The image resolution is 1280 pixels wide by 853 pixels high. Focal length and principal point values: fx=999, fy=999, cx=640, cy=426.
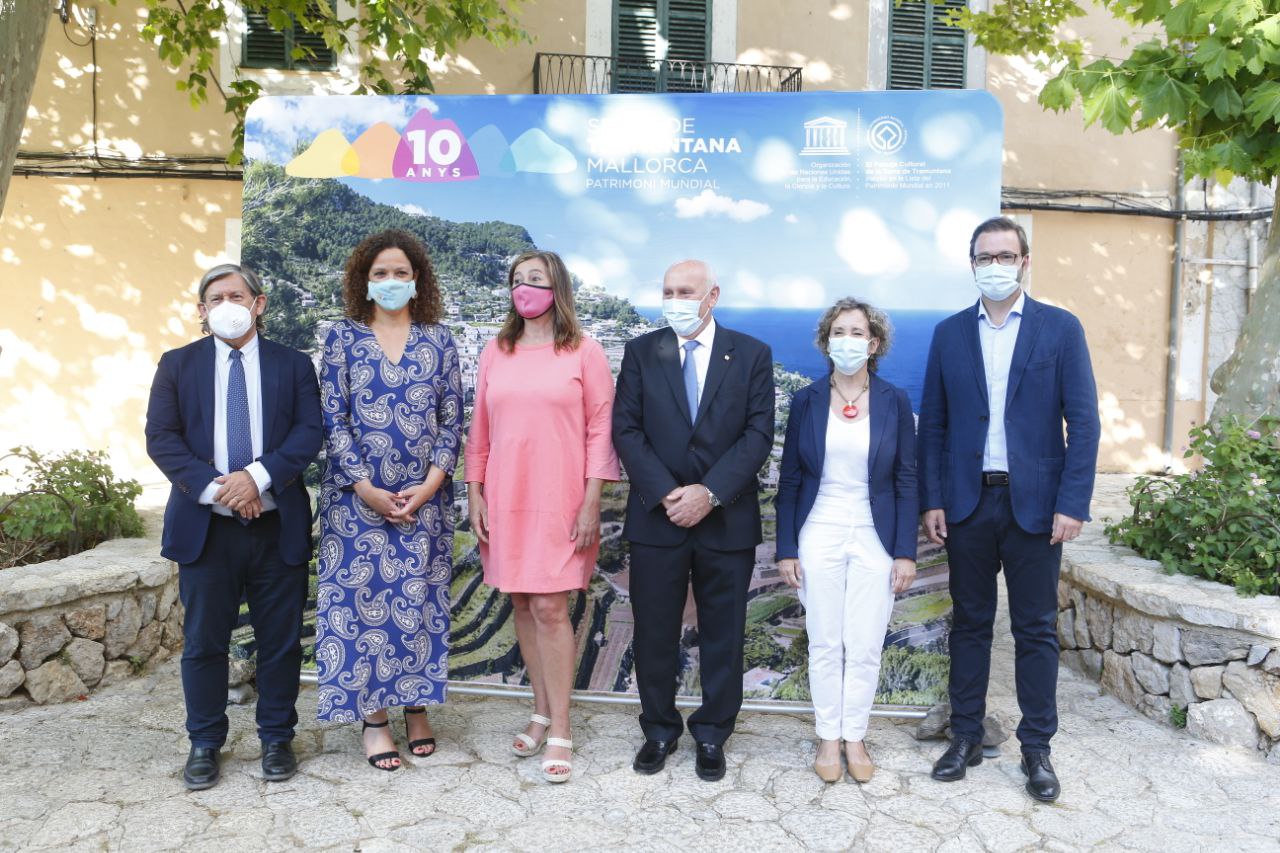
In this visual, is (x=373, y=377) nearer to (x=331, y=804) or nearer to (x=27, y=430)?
(x=331, y=804)

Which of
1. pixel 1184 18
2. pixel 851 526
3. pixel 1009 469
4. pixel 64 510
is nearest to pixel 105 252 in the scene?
pixel 64 510

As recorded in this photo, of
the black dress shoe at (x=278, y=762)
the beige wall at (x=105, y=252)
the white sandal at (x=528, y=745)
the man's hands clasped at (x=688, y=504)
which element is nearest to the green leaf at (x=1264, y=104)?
the man's hands clasped at (x=688, y=504)

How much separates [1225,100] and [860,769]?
322 centimetres

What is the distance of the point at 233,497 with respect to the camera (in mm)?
3248

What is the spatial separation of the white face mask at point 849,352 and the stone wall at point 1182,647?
65.1 inches

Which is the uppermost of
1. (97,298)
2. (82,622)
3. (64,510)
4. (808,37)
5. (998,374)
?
(808,37)

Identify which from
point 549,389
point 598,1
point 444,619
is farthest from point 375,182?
point 598,1

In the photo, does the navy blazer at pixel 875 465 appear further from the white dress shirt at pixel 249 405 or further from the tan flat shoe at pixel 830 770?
the white dress shirt at pixel 249 405

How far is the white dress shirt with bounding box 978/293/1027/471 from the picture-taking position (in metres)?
3.39

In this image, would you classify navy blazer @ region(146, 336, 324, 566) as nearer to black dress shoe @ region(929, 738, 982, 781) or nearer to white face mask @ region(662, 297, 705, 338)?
white face mask @ region(662, 297, 705, 338)

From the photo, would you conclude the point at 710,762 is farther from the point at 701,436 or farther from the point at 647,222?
the point at 647,222

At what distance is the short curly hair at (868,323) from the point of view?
3.49 metres

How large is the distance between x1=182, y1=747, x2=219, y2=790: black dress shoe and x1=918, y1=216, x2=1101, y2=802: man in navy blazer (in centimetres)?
249

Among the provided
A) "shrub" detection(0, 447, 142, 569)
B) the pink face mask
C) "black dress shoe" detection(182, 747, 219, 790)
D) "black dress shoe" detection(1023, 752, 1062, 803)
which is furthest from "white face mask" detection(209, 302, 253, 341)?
"black dress shoe" detection(1023, 752, 1062, 803)
